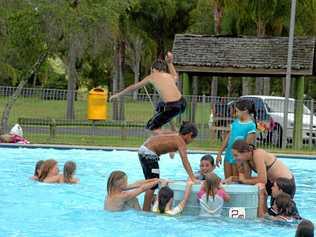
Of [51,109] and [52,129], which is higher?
[51,109]

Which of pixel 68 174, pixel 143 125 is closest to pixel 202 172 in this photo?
pixel 68 174

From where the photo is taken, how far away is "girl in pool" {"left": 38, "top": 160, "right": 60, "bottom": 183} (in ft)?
43.3

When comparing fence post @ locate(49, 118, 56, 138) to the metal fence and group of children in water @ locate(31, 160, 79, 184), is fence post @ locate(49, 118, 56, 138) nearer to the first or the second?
the metal fence

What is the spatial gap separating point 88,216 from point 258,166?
2380 millimetres

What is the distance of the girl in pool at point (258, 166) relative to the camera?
950cm

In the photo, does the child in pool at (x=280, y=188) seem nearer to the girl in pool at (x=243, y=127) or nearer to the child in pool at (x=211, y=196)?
the child in pool at (x=211, y=196)

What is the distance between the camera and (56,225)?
355 inches

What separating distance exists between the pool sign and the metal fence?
13.9 m

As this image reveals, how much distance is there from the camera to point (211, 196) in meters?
9.48

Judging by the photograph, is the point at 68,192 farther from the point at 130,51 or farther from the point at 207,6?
the point at 130,51

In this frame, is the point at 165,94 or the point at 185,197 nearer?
the point at 185,197

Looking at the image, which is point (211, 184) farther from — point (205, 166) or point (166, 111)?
point (166, 111)

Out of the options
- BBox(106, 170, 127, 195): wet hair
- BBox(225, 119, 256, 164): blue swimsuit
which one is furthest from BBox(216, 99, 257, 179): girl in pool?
BBox(106, 170, 127, 195): wet hair

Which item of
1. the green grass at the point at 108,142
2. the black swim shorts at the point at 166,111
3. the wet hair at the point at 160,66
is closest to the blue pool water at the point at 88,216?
the black swim shorts at the point at 166,111
